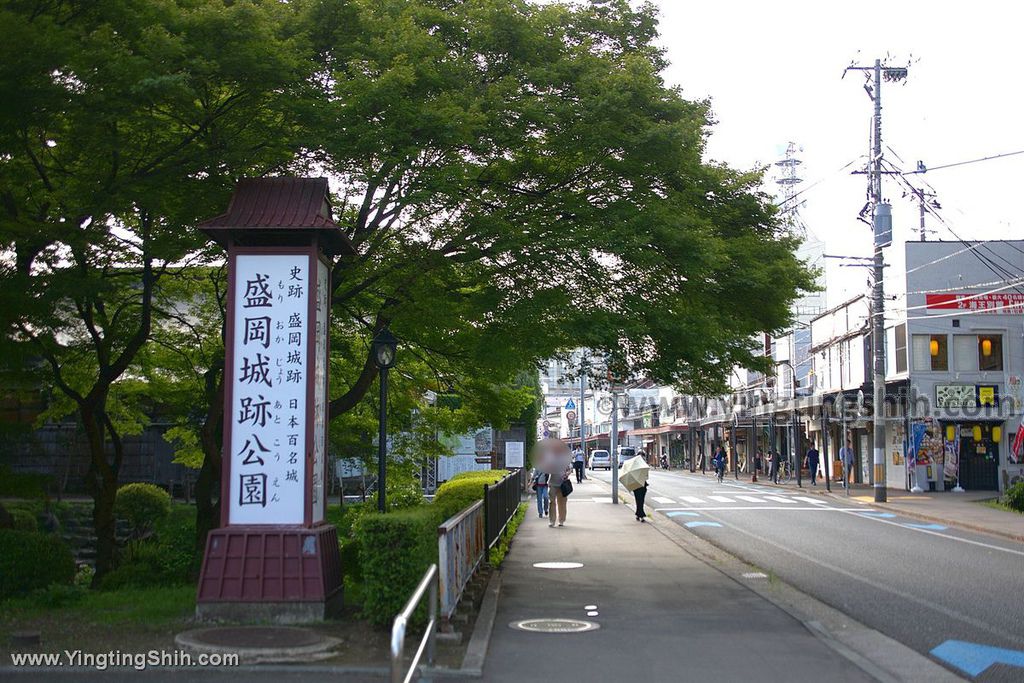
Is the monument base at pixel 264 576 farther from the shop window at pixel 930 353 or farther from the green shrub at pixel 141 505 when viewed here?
the shop window at pixel 930 353

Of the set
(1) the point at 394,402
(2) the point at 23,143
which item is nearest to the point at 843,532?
(1) the point at 394,402

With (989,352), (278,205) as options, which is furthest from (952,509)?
(278,205)

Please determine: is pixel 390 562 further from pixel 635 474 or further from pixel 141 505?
pixel 141 505

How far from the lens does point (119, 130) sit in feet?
37.5

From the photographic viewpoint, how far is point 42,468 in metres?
33.7

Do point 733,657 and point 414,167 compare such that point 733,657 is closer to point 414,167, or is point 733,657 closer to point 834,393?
point 414,167

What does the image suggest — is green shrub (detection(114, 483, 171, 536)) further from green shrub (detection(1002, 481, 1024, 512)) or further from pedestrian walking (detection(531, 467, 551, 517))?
green shrub (detection(1002, 481, 1024, 512))

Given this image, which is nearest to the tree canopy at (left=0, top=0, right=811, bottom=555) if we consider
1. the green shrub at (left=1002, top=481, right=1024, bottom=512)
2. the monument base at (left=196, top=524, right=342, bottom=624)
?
the monument base at (left=196, top=524, right=342, bottom=624)

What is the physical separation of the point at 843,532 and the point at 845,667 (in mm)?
14512

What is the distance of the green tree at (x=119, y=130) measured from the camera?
10.2 metres

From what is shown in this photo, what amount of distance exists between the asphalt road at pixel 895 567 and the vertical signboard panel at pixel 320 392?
247 inches

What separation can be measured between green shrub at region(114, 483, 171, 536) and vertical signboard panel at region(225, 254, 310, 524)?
1442 centimetres

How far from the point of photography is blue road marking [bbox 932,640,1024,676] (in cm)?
857

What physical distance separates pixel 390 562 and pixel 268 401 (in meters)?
2.16
